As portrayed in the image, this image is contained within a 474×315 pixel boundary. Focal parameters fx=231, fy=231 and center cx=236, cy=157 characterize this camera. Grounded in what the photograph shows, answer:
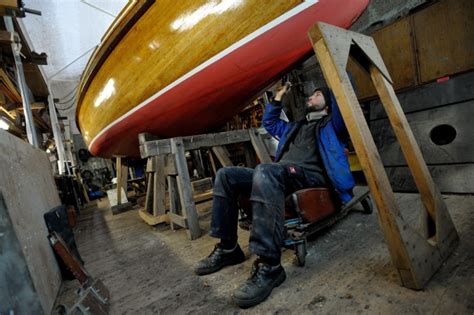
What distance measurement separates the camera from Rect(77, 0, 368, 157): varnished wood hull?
1.25m

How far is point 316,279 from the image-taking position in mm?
1021

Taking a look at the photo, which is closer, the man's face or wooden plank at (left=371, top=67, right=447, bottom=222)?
wooden plank at (left=371, top=67, right=447, bottom=222)

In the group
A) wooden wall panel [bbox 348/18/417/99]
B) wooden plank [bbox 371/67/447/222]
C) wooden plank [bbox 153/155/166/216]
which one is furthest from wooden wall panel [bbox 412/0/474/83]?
wooden plank [bbox 153/155/166/216]

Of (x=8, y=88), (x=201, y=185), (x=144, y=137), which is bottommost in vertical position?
(x=201, y=185)

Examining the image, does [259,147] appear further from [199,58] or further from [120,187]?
[120,187]

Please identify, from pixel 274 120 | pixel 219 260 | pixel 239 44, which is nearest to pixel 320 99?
pixel 274 120

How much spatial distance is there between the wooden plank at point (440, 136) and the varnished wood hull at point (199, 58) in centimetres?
104

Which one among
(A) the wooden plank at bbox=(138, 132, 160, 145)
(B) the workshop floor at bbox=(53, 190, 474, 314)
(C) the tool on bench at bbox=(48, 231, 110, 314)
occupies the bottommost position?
(B) the workshop floor at bbox=(53, 190, 474, 314)

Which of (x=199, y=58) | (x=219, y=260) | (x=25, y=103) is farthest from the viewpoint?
(x=25, y=103)

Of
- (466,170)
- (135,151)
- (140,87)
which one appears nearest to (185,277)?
(140,87)

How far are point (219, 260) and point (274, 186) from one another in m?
0.52

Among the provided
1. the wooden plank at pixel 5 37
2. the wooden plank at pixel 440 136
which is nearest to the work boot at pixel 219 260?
the wooden plank at pixel 440 136

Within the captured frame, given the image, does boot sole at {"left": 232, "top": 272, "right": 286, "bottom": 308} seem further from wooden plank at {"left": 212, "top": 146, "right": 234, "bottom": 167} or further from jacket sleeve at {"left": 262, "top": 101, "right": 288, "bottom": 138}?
wooden plank at {"left": 212, "top": 146, "right": 234, "bottom": 167}

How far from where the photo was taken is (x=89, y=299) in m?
0.94
